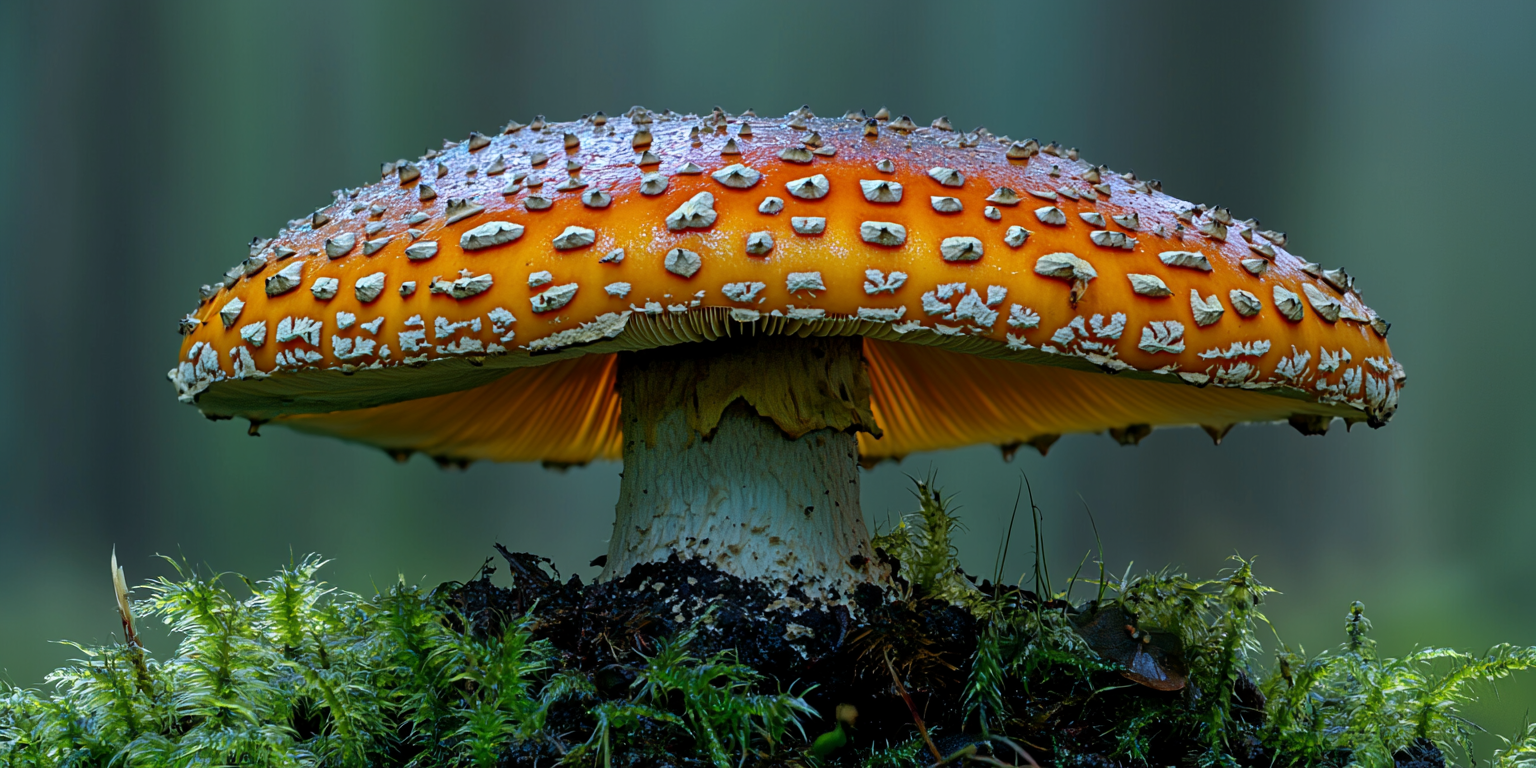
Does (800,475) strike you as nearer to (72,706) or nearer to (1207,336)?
(1207,336)

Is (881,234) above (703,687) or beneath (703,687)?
above

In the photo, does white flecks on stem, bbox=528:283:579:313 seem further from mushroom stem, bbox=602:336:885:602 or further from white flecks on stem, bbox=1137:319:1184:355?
white flecks on stem, bbox=1137:319:1184:355

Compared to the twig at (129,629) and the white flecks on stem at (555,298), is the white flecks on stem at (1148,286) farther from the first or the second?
the twig at (129,629)

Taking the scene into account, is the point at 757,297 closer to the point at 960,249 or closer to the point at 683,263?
the point at 683,263

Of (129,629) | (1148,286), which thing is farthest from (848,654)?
(129,629)

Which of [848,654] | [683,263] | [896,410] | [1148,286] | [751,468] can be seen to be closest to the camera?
[683,263]

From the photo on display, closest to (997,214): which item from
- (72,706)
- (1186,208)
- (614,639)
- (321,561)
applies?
→ (1186,208)

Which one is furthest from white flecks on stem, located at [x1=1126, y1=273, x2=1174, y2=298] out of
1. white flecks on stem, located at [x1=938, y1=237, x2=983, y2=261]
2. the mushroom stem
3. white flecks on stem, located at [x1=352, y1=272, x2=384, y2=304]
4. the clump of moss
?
white flecks on stem, located at [x1=352, y1=272, x2=384, y2=304]
